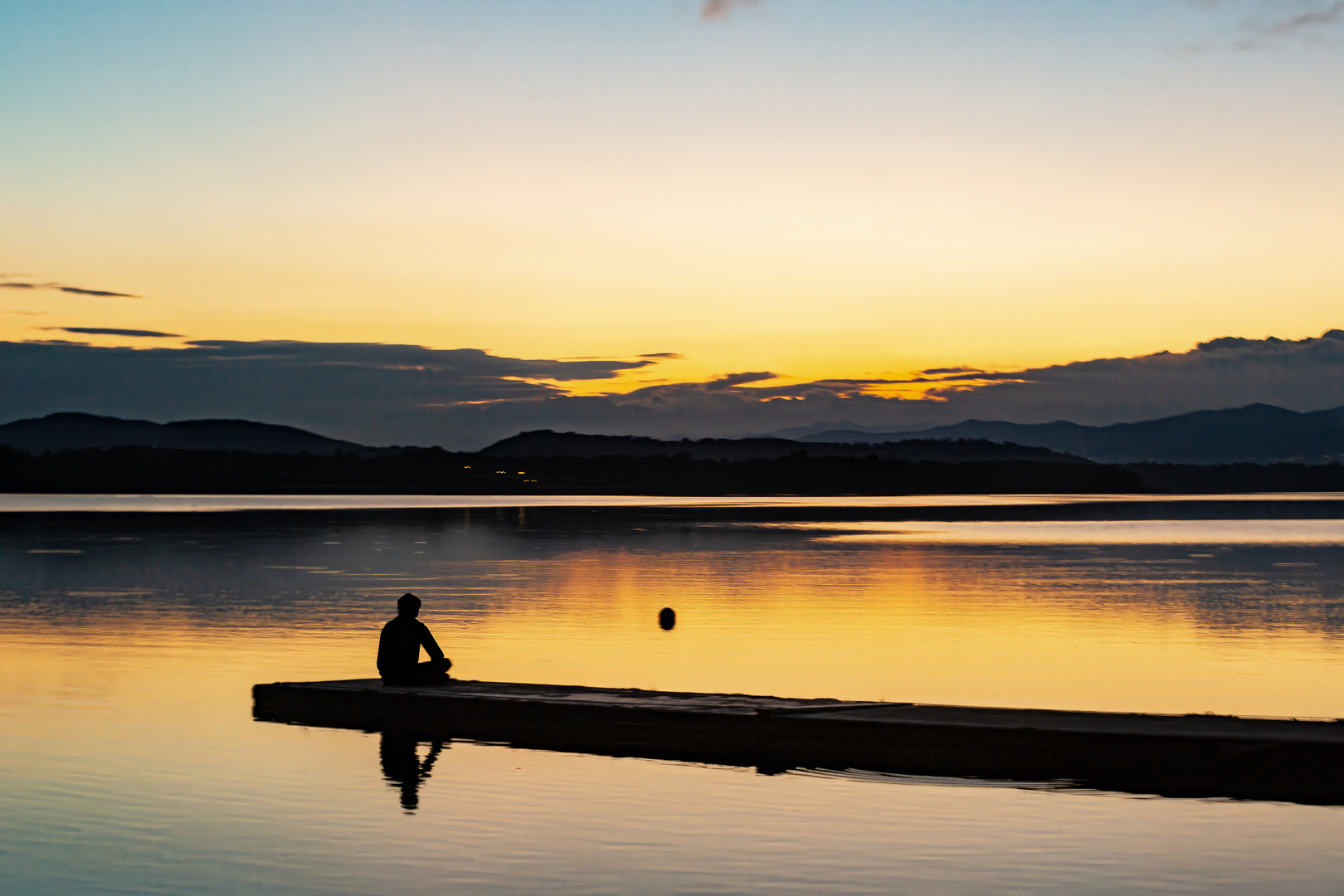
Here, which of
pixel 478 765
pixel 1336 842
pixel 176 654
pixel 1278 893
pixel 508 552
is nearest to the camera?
pixel 1278 893

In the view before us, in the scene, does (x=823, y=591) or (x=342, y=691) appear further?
(x=823, y=591)

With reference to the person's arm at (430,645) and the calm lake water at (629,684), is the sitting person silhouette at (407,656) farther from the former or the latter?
the calm lake water at (629,684)

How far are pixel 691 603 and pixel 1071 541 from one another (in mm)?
37213

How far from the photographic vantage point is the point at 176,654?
80.3ft

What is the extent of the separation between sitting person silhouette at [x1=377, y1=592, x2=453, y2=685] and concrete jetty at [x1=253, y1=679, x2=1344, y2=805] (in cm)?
17

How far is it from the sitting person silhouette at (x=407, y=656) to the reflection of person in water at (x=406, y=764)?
762 mm

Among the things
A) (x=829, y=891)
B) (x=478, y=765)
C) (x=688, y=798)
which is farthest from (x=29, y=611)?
(x=829, y=891)

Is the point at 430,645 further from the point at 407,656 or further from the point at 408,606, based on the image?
the point at 408,606

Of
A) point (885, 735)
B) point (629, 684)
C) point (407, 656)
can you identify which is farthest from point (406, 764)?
point (629, 684)

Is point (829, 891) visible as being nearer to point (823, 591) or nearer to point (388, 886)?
point (388, 886)

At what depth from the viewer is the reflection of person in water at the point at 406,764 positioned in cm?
1386

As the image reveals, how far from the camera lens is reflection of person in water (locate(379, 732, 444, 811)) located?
13865mm

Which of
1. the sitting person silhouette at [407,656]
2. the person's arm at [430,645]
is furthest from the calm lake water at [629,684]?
the person's arm at [430,645]

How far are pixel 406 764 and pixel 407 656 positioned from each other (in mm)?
2168
